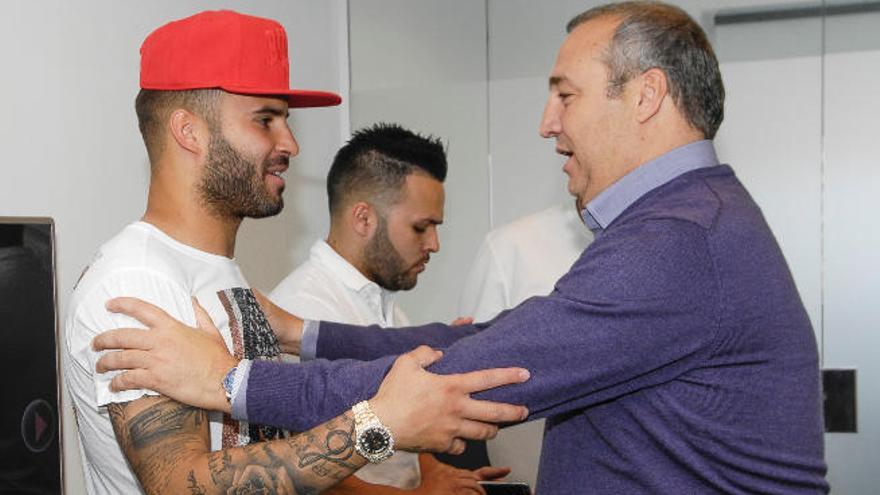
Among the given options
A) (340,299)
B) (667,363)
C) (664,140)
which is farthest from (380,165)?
(667,363)

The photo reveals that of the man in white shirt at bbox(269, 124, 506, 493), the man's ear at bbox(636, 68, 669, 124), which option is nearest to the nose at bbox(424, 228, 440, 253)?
the man in white shirt at bbox(269, 124, 506, 493)

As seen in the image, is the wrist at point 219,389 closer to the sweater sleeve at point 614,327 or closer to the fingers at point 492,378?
the sweater sleeve at point 614,327

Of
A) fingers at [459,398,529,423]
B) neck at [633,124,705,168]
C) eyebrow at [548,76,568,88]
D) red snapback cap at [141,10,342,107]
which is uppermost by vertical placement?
red snapback cap at [141,10,342,107]

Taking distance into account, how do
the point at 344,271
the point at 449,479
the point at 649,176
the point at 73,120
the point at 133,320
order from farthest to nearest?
1. the point at 344,271
2. the point at 449,479
3. the point at 73,120
4. the point at 649,176
5. the point at 133,320

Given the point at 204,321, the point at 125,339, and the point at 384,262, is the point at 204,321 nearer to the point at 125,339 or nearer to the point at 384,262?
the point at 125,339

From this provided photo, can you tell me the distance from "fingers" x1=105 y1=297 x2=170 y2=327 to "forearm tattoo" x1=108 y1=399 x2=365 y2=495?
129mm

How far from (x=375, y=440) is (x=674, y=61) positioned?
2.63ft

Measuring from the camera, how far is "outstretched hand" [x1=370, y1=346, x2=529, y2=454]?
1521 millimetres

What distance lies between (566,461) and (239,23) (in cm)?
94

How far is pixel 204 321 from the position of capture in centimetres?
164

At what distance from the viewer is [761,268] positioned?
155 centimetres

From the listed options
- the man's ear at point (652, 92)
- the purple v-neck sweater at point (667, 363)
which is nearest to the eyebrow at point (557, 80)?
the man's ear at point (652, 92)

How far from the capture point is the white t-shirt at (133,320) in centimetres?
162

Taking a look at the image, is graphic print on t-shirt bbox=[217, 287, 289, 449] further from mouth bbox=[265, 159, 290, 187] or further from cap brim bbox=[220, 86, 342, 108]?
cap brim bbox=[220, 86, 342, 108]
